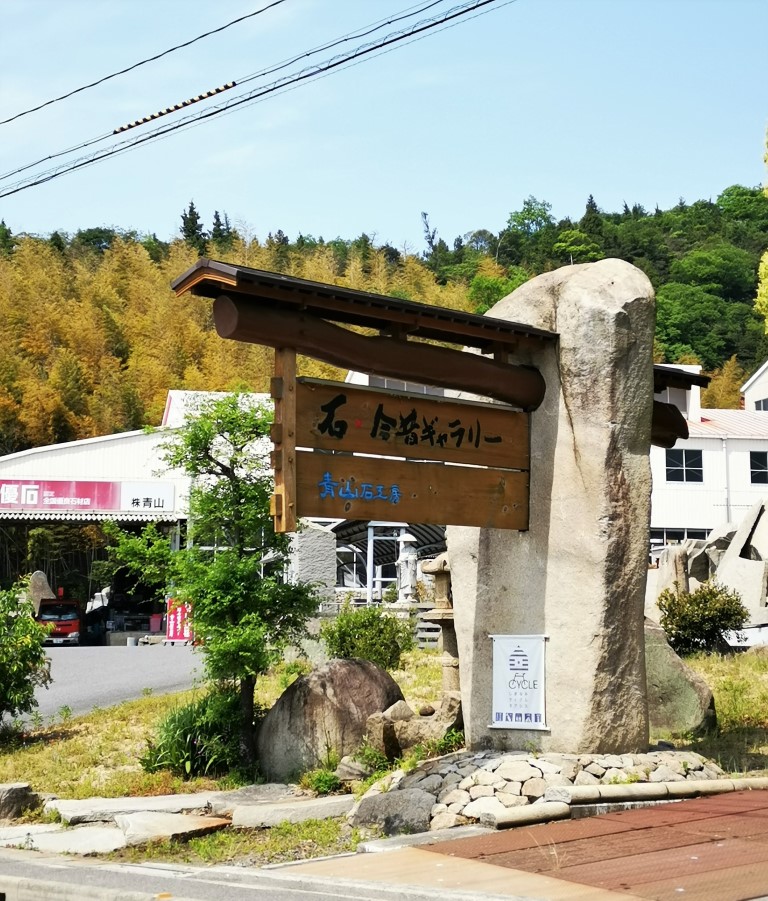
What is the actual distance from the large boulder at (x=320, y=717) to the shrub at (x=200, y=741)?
0.36 m

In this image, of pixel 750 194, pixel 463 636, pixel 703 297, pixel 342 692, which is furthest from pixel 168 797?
pixel 750 194

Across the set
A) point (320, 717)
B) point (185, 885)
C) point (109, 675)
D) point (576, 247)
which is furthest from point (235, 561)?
point (576, 247)

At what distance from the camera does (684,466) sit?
35.8m

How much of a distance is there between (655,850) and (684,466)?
3005 centimetres

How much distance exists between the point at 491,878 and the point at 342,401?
3.75 m

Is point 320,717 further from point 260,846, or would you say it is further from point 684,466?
point 684,466

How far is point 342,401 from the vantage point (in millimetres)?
8734

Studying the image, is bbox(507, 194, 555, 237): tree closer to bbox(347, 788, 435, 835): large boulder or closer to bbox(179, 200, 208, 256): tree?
bbox(179, 200, 208, 256): tree

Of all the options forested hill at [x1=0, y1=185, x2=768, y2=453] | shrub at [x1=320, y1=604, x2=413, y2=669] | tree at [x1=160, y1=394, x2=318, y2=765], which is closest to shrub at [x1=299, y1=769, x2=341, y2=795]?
tree at [x1=160, y1=394, x2=318, y2=765]

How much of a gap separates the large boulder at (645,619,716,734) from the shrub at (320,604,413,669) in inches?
216

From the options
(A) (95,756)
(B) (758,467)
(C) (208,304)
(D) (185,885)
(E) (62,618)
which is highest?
(C) (208,304)

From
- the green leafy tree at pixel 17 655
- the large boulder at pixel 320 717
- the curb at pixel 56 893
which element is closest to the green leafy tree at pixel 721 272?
the green leafy tree at pixel 17 655

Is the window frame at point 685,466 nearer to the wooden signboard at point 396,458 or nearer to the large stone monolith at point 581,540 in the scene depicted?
the large stone monolith at point 581,540

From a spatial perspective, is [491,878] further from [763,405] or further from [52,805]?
[763,405]
